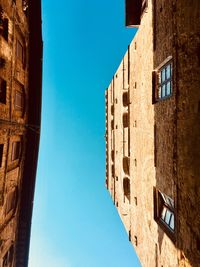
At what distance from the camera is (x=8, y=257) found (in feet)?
42.0

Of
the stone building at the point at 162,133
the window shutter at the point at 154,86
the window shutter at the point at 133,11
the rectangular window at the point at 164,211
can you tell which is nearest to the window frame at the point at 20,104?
the stone building at the point at 162,133

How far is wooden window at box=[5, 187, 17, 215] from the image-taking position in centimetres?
1186

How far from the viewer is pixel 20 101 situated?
1277 centimetres

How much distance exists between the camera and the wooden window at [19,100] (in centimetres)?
1202

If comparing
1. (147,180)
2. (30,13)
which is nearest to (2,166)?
(147,180)

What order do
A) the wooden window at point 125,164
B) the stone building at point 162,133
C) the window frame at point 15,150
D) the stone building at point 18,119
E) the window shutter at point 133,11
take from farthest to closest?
the wooden window at point 125,164
the window shutter at point 133,11
the window frame at point 15,150
the stone building at point 18,119
the stone building at point 162,133

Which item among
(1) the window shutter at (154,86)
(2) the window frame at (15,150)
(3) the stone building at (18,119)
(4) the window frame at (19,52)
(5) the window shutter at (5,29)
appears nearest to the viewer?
(1) the window shutter at (154,86)

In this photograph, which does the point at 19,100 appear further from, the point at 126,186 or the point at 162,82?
the point at 126,186

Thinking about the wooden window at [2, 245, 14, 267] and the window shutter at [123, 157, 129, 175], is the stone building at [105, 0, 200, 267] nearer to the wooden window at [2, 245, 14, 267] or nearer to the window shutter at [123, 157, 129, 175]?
the window shutter at [123, 157, 129, 175]

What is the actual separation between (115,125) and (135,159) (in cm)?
570

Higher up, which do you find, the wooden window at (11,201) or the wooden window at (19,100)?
the wooden window at (19,100)

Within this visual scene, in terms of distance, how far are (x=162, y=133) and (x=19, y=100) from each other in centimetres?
752

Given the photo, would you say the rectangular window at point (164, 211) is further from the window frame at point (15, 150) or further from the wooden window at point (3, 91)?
the wooden window at point (3, 91)

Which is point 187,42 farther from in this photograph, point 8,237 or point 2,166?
point 8,237
